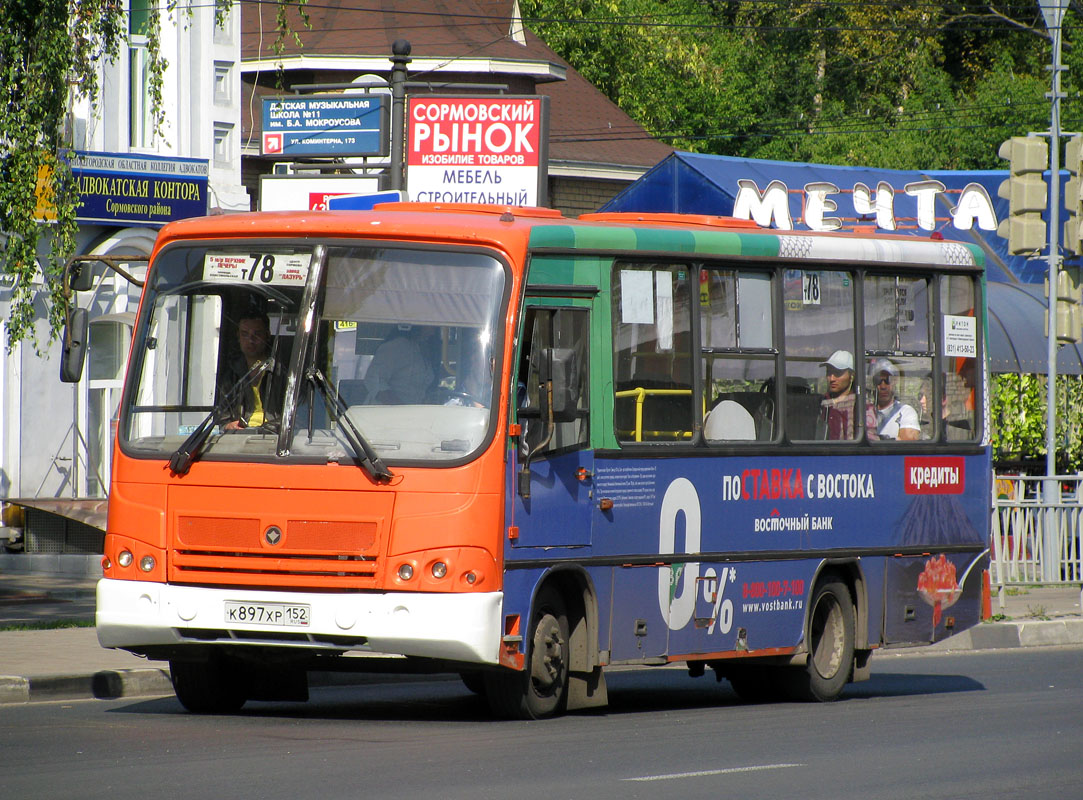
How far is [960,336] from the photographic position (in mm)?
14531

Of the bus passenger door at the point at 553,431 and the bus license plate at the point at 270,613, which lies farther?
the bus passenger door at the point at 553,431

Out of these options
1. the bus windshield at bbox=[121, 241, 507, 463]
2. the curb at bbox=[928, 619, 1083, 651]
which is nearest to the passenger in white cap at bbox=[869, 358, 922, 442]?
the bus windshield at bbox=[121, 241, 507, 463]

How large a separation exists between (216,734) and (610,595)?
252 cm

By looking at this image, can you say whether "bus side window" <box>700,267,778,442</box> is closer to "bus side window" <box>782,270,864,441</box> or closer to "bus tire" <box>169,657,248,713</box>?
"bus side window" <box>782,270,864,441</box>

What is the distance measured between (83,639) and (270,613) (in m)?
5.02

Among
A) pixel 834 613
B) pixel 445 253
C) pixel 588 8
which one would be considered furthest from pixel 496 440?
pixel 588 8

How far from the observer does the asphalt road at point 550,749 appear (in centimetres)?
867

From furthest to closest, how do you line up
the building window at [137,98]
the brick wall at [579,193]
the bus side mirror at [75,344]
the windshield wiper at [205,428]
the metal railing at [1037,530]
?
the brick wall at [579,193] → the building window at [137,98] → the metal railing at [1037,530] → the bus side mirror at [75,344] → the windshield wiper at [205,428]

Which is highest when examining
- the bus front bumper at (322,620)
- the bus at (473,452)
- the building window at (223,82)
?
the building window at (223,82)

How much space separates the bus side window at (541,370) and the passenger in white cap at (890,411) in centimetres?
305

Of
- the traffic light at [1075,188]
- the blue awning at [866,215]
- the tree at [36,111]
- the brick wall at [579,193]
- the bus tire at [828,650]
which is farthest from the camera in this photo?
the brick wall at [579,193]

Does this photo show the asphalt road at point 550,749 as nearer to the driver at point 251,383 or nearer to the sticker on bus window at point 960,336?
the driver at point 251,383

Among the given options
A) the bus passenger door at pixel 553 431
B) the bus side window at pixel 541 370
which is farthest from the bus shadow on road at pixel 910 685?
the bus side window at pixel 541 370

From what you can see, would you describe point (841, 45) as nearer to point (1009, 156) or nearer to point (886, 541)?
point (1009, 156)
